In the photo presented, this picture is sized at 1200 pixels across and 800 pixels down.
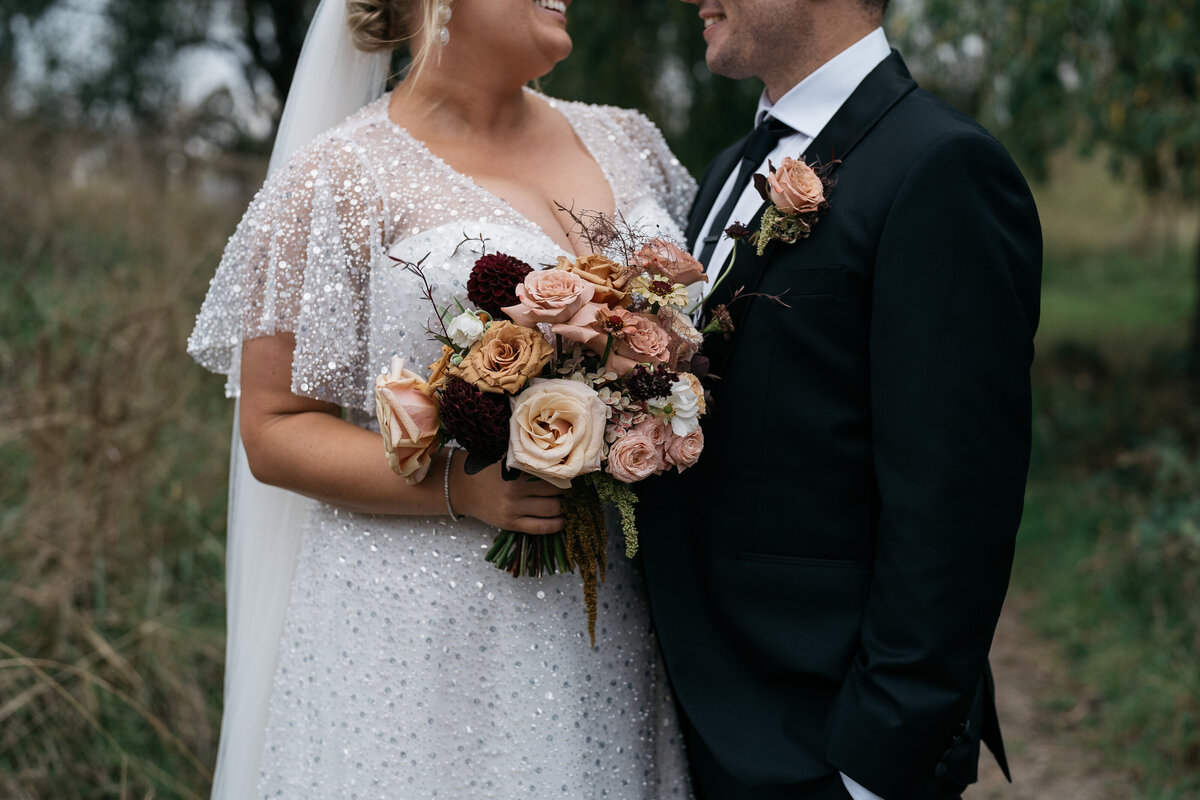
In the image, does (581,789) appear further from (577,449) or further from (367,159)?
(367,159)

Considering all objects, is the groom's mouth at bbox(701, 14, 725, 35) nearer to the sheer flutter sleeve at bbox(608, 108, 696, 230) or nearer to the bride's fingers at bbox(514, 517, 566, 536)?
the sheer flutter sleeve at bbox(608, 108, 696, 230)

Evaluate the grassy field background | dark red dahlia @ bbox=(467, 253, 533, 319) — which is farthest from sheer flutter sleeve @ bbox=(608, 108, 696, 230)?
the grassy field background

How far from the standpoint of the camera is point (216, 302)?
2.23 meters

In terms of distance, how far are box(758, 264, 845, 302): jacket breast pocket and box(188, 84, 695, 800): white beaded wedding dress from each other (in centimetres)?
46

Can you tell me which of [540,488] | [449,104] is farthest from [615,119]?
[540,488]

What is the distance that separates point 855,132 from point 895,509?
0.69 metres

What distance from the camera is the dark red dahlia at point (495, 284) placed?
1714 millimetres

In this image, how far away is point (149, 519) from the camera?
420 cm

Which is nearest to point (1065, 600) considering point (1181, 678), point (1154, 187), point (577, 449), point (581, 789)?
point (1181, 678)

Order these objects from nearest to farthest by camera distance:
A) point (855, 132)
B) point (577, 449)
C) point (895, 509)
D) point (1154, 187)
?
point (577, 449) → point (895, 509) → point (855, 132) → point (1154, 187)

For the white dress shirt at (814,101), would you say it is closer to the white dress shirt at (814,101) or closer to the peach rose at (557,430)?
the white dress shirt at (814,101)

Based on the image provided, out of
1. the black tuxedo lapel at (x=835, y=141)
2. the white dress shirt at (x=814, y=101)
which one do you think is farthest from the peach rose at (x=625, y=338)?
the white dress shirt at (x=814, y=101)

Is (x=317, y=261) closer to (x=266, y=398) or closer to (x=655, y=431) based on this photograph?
(x=266, y=398)

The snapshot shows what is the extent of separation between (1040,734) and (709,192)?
339 centimetres
